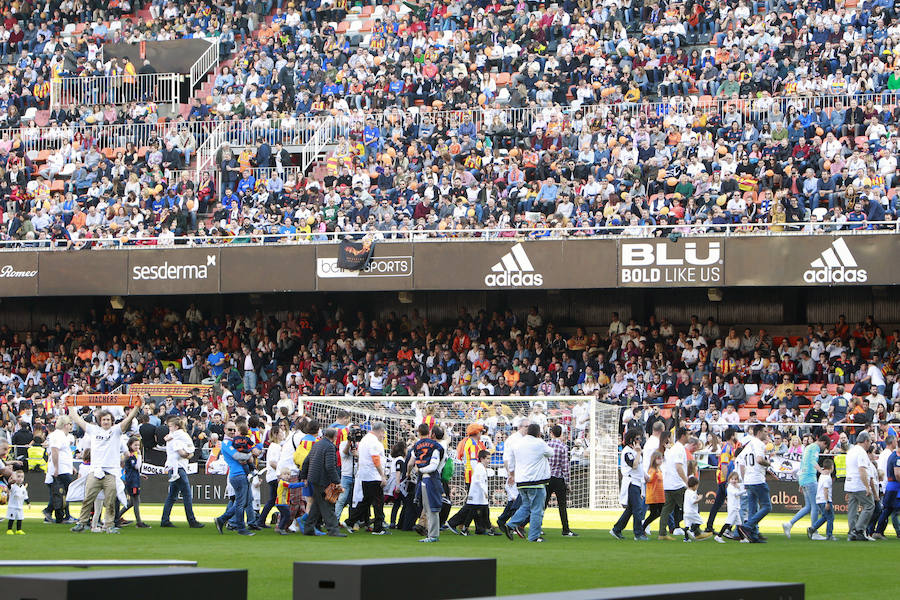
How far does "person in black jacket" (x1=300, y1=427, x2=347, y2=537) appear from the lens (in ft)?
58.8

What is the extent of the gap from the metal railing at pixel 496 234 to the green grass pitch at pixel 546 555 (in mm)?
10603

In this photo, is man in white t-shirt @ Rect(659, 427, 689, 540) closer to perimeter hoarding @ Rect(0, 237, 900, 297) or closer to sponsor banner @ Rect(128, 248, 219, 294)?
perimeter hoarding @ Rect(0, 237, 900, 297)

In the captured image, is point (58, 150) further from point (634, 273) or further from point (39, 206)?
point (634, 273)

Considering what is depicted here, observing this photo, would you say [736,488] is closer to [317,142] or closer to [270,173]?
[270,173]

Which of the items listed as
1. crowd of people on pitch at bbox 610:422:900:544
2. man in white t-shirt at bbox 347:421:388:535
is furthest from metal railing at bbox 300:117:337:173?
crowd of people on pitch at bbox 610:422:900:544

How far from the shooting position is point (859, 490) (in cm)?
1877

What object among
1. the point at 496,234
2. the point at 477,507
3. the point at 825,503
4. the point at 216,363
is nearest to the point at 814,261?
the point at 496,234

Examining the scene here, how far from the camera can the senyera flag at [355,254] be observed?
105ft

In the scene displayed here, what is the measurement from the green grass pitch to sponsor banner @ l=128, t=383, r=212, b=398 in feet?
40.2

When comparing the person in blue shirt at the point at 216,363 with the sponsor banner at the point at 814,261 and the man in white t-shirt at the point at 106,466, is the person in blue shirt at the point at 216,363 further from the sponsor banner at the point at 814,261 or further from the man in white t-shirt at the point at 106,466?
the man in white t-shirt at the point at 106,466

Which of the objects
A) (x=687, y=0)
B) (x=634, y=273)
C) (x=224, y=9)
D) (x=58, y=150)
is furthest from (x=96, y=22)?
(x=634, y=273)

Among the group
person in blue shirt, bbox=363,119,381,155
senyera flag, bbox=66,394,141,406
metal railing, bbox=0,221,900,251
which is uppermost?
person in blue shirt, bbox=363,119,381,155

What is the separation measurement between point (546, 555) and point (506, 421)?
1146 cm

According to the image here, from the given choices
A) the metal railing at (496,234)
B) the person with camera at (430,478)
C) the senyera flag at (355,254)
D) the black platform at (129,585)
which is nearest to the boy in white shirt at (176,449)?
the person with camera at (430,478)
